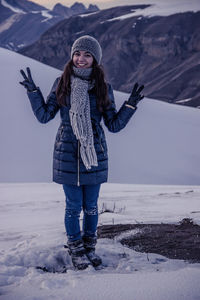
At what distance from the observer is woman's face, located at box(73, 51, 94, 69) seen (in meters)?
2.24

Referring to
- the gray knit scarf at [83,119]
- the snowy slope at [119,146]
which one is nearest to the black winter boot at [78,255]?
the gray knit scarf at [83,119]

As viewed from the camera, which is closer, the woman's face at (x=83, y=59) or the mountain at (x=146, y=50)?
the woman's face at (x=83, y=59)

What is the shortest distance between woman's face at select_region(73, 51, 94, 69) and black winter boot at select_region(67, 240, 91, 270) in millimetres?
1082

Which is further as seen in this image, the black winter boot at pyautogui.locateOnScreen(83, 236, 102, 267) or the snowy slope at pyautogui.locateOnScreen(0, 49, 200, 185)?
the snowy slope at pyautogui.locateOnScreen(0, 49, 200, 185)

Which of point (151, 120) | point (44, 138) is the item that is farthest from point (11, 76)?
point (151, 120)

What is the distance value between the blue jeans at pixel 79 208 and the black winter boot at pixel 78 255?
0.04m

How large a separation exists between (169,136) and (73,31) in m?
97.6

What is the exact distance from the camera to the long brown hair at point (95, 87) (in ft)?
7.29

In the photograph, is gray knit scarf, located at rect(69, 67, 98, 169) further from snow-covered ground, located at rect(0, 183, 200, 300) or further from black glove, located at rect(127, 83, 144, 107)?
snow-covered ground, located at rect(0, 183, 200, 300)

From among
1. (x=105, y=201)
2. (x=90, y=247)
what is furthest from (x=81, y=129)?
(x=105, y=201)

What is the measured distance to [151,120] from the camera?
9281 millimetres

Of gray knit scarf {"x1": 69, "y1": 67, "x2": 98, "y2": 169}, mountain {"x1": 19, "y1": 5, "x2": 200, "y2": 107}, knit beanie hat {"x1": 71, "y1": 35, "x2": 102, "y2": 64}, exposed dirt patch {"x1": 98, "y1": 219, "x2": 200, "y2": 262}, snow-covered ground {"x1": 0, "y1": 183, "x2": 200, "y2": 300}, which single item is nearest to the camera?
snow-covered ground {"x1": 0, "y1": 183, "x2": 200, "y2": 300}

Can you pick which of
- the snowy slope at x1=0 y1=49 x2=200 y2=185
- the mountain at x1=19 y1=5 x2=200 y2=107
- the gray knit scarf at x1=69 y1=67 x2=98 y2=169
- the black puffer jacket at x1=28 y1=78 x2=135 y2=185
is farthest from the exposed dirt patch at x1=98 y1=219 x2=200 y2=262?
the mountain at x1=19 y1=5 x2=200 y2=107

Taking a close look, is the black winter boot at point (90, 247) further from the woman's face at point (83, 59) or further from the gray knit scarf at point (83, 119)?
the woman's face at point (83, 59)
